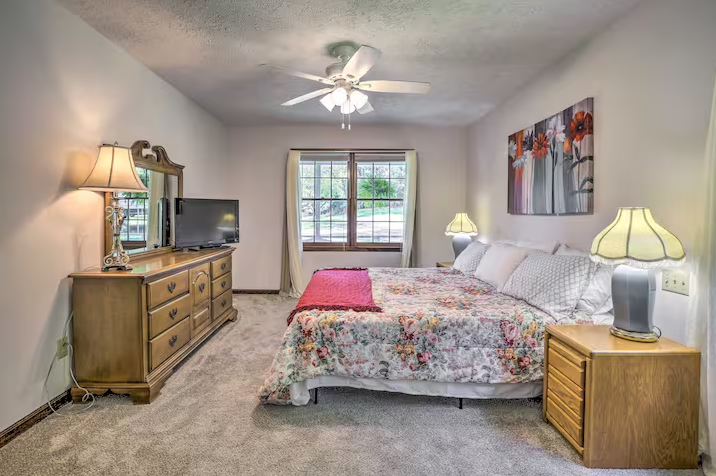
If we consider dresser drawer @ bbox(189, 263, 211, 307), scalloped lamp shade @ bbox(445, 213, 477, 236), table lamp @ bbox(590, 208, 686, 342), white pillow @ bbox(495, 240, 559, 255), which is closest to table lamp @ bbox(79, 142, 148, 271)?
dresser drawer @ bbox(189, 263, 211, 307)

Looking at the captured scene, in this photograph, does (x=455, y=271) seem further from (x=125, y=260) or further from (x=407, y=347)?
(x=125, y=260)

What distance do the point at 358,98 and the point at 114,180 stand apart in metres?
1.85

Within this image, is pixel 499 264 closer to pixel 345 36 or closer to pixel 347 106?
pixel 347 106

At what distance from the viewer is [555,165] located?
3.17 meters

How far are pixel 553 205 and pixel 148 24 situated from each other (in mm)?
3377

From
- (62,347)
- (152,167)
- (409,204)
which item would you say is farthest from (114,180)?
(409,204)

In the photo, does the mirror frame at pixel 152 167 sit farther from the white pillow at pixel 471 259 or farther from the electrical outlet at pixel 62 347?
the white pillow at pixel 471 259

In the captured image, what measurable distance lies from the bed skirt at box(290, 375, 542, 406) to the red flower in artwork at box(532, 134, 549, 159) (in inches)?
79.6

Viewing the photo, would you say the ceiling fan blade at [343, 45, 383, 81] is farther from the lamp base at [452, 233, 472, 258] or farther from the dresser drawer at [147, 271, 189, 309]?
the lamp base at [452, 233, 472, 258]

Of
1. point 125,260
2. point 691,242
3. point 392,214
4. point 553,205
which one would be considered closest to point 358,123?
point 392,214

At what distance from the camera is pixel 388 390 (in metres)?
2.37

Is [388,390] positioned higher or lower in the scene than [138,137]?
lower

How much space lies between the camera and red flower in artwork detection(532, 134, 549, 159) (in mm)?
3324

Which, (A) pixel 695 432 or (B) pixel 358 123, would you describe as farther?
(B) pixel 358 123
